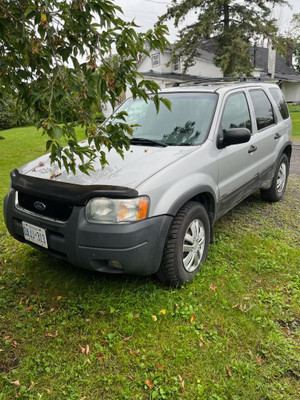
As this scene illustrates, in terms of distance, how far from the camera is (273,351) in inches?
89.2

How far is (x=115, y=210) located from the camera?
7.91ft

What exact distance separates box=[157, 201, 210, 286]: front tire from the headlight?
1.36ft

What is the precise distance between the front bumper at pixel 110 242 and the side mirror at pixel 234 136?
117 centimetres

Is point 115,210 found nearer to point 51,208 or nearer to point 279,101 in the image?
point 51,208

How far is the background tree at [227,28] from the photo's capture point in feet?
65.4

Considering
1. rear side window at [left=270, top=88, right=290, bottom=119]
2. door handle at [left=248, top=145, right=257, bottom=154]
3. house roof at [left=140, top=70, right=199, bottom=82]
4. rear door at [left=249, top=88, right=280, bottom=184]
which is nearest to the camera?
door handle at [left=248, top=145, right=257, bottom=154]

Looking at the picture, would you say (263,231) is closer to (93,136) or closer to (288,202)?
(288,202)

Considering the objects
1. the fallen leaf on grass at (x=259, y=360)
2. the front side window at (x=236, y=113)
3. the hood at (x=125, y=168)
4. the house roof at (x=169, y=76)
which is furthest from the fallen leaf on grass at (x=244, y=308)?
the house roof at (x=169, y=76)

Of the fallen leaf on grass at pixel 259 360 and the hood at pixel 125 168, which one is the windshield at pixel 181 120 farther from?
the fallen leaf on grass at pixel 259 360

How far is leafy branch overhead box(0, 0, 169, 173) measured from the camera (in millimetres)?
1673

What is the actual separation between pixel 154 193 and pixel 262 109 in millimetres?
2708

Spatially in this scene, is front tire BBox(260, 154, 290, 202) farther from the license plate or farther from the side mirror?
the license plate

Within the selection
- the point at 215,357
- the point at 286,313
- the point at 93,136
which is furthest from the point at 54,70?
the point at 286,313

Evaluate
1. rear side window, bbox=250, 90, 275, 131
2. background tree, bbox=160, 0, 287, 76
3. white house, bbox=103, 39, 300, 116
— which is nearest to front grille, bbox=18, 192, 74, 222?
rear side window, bbox=250, 90, 275, 131
